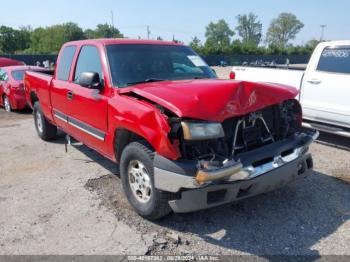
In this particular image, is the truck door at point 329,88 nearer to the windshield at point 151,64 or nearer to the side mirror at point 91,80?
the windshield at point 151,64

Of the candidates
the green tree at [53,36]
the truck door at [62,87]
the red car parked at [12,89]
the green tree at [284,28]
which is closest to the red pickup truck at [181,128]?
the truck door at [62,87]

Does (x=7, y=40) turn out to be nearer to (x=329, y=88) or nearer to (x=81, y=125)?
(x=81, y=125)

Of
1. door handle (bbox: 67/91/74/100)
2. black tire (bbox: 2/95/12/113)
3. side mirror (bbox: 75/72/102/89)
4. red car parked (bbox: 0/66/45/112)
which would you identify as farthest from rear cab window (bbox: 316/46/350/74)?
black tire (bbox: 2/95/12/113)

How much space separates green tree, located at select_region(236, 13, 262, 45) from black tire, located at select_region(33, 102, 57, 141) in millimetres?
134976

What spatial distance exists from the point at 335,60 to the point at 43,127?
5.72m

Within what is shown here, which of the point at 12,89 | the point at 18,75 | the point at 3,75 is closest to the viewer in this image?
the point at 12,89

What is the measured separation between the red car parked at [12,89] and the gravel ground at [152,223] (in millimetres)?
5908

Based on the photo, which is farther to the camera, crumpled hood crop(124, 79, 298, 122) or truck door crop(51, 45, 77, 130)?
truck door crop(51, 45, 77, 130)

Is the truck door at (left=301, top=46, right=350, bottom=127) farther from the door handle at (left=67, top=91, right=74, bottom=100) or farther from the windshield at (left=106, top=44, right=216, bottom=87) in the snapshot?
the door handle at (left=67, top=91, right=74, bottom=100)

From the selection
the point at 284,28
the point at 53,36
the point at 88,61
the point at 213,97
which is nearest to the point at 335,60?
the point at 213,97

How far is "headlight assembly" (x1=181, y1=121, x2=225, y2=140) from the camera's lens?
316 centimetres

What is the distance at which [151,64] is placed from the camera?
4617mm

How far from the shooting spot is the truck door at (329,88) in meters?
6.31

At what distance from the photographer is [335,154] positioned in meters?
6.12
